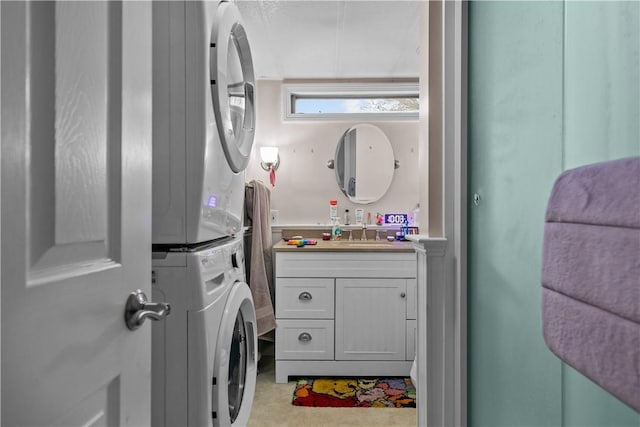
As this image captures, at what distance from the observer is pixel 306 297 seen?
2676 millimetres

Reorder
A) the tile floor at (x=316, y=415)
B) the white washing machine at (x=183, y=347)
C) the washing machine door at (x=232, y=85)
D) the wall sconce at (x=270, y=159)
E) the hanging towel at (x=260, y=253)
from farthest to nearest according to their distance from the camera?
the wall sconce at (x=270, y=159) → the hanging towel at (x=260, y=253) → the tile floor at (x=316, y=415) → the washing machine door at (x=232, y=85) → the white washing machine at (x=183, y=347)

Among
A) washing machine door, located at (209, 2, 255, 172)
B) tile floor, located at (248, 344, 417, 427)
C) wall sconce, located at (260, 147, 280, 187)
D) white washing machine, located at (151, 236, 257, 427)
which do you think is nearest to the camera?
white washing machine, located at (151, 236, 257, 427)

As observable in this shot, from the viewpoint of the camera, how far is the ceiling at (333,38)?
2.19 m

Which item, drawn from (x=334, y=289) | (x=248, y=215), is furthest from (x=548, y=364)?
(x=248, y=215)

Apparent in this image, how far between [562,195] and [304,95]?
299 centimetres

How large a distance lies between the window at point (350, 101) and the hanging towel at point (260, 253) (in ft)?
2.67

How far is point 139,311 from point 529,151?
857 mm

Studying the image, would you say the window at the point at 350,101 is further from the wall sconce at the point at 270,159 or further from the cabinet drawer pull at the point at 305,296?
the cabinet drawer pull at the point at 305,296

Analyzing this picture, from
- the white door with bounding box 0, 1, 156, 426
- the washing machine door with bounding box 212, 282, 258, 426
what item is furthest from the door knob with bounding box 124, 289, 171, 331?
the washing machine door with bounding box 212, 282, 258, 426

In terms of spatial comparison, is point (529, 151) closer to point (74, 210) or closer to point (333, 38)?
point (74, 210)

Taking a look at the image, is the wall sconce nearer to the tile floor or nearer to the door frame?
the tile floor

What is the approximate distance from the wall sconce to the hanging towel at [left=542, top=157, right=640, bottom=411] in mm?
2768

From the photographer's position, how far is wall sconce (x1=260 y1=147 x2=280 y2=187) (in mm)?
3205

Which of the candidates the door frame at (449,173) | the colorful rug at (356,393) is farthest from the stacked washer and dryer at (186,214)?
the colorful rug at (356,393)
